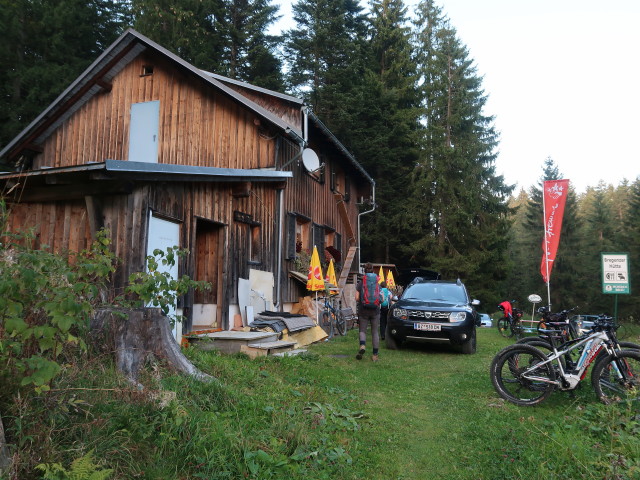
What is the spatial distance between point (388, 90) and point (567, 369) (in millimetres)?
25874

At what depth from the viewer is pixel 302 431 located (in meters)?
3.83

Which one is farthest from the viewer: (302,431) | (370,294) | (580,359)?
(370,294)

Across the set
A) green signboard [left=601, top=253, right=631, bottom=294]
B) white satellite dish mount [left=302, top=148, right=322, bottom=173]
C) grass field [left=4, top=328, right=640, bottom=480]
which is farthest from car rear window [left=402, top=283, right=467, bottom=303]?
white satellite dish mount [left=302, top=148, right=322, bottom=173]

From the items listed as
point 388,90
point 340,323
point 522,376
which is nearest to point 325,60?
point 388,90

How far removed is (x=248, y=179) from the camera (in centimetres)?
937

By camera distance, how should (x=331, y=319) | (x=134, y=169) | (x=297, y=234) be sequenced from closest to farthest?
(x=134, y=169)
(x=331, y=319)
(x=297, y=234)

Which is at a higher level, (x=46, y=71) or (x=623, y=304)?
(x=46, y=71)

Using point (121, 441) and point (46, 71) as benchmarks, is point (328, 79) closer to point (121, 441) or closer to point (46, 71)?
point (46, 71)

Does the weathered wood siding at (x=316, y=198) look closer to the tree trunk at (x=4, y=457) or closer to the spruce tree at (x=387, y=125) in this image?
the spruce tree at (x=387, y=125)

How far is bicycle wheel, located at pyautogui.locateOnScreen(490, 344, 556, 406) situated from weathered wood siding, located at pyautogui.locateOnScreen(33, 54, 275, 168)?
793cm

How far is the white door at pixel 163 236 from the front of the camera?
754 cm

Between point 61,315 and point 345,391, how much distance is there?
423 centimetres

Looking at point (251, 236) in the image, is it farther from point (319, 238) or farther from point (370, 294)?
point (319, 238)

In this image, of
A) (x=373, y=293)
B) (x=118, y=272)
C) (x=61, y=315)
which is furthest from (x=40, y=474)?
(x=373, y=293)
